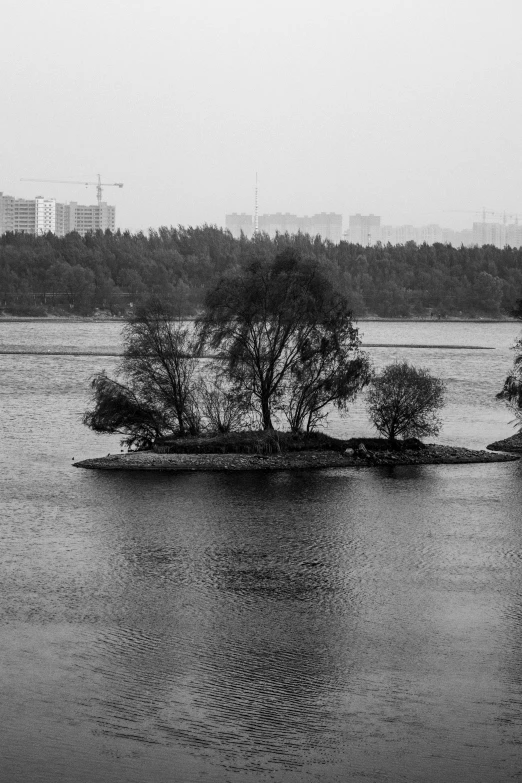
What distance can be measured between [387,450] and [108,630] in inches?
783

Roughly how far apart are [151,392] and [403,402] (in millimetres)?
8640

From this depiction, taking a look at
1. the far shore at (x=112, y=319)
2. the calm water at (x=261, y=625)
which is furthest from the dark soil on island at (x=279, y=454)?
the far shore at (x=112, y=319)

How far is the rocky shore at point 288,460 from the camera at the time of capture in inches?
1366

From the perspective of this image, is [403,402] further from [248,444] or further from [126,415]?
[126,415]

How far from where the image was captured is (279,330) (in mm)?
38094

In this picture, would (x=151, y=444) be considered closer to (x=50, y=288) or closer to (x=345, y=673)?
(x=345, y=673)

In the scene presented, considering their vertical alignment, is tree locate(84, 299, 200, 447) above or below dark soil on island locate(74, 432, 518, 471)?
above

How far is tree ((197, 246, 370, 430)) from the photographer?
125 ft

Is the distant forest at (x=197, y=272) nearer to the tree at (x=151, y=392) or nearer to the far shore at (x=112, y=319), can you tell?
the far shore at (x=112, y=319)

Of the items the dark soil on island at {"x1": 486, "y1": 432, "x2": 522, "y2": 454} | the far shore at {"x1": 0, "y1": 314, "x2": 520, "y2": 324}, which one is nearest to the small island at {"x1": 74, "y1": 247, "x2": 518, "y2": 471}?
the dark soil on island at {"x1": 486, "y1": 432, "x2": 522, "y2": 454}

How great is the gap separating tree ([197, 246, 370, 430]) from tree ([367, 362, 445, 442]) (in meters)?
1.25

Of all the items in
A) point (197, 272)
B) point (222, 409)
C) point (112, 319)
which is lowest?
point (222, 409)

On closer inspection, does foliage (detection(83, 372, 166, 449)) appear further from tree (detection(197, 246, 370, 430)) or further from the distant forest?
the distant forest

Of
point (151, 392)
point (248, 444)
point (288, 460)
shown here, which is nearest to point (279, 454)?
point (288, 460)
